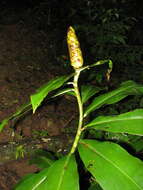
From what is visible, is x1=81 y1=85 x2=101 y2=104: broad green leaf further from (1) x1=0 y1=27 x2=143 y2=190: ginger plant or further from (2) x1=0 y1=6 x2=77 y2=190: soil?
(2) x1=0 y1=6 x2=77 y2=190: soil

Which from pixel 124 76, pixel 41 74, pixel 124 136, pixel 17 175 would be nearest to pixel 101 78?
pixel 124 76

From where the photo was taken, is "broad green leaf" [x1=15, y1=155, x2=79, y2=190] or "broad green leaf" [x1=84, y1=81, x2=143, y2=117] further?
"broad green leaf" [x1=84, y1=81, x2=143, y2=117]

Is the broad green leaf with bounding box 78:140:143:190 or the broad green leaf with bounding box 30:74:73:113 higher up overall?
the broad green leaf with bounding box 30:74:73:113

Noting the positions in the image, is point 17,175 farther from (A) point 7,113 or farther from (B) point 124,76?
(B) point 124,76

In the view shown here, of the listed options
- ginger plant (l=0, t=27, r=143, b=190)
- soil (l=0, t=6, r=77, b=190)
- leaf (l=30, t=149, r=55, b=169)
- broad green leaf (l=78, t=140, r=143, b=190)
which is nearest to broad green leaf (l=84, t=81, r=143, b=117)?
ginger plant (l=0, t=27, r=143, b=190)

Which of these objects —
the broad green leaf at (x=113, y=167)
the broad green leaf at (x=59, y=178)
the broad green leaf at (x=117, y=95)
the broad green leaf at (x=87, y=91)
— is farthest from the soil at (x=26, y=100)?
the broad green leaf at (x=113, y=167)

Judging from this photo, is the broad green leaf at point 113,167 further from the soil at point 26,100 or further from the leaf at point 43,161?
the soil at point 26,100
